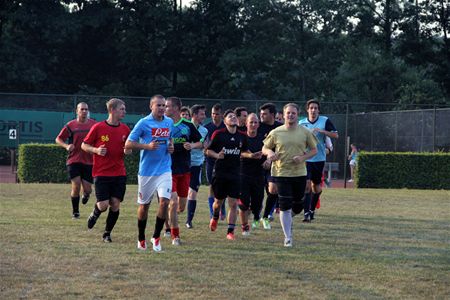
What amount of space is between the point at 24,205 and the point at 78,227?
500 cm

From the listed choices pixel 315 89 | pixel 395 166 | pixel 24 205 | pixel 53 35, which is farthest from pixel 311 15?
pixel 24 205

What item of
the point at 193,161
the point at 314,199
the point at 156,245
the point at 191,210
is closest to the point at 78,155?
the point at 193,161

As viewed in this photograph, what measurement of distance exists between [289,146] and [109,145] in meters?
2.38

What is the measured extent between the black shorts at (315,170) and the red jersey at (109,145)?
4.57 metres

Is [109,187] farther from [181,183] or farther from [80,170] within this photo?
[80,170]

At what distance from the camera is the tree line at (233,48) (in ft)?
181

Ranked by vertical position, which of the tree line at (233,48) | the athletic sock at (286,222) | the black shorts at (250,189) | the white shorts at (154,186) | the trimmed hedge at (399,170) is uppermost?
the tree line at (233,48)

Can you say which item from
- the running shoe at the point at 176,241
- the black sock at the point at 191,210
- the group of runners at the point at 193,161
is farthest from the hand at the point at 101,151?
the black sock at the point at 191,210

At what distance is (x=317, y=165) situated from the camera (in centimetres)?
1548

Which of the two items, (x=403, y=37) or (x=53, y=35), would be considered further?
(x=403, y=37)

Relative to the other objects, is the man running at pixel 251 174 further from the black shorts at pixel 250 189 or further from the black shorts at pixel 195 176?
the black shorts at pixel 195 176

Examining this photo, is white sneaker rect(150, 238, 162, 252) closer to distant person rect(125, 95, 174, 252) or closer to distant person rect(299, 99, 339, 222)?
distant person rect(125, 95, 174, 252)

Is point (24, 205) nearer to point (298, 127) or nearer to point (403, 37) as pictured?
point (298, 127)

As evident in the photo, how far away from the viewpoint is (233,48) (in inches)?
2259
